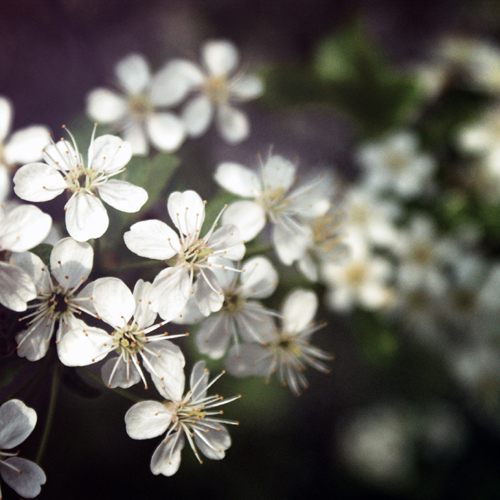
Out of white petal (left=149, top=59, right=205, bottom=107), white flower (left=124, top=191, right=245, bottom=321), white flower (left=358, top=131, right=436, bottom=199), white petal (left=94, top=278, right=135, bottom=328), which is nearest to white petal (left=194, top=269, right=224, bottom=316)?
white flower (left=124, top=191, right=245, bottom=321)

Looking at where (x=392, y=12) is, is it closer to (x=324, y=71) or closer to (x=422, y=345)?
(x=324, y=71)

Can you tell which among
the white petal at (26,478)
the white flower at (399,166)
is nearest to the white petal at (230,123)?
the white flower at (399,166)

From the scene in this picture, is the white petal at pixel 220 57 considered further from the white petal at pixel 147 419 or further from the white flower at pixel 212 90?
the white petal at pixel 147 419

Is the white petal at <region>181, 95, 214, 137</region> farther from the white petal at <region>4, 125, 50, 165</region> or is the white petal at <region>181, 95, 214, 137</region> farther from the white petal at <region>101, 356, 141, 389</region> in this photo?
the white petal at <region>101, 356, 141, 389</region>

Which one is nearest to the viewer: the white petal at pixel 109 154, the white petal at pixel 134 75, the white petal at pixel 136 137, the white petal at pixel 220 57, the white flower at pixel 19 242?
the white flower at pixel 19 242

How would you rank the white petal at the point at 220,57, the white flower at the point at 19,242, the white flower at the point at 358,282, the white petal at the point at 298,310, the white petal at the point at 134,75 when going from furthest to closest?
the white flower at the point at 358,282, the white petal at the point at 220,57, the white petal at the point at 134,75, the white petal at the point at 298,310, the white flower at the point at 19,242

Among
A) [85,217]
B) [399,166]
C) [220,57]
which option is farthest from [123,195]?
[399,166]

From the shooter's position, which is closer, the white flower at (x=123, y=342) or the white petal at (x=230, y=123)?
the white flower at (x=123, y=342)
